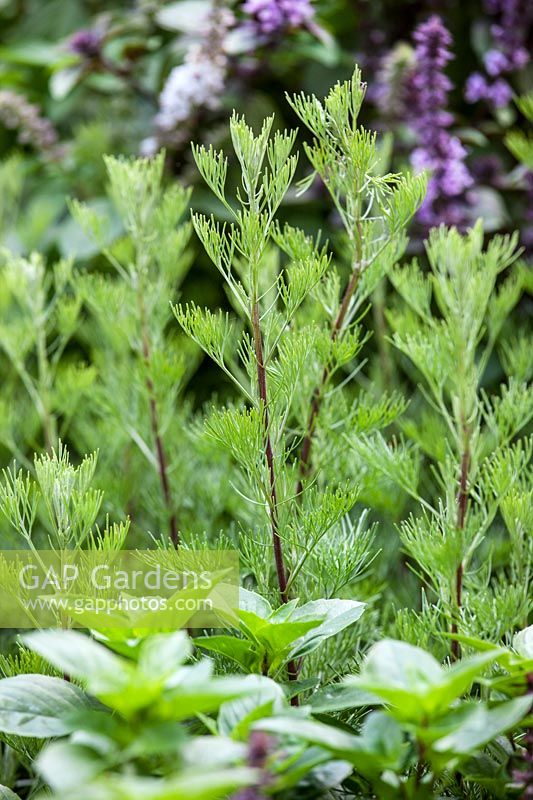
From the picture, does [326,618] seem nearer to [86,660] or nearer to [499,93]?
[86,660]

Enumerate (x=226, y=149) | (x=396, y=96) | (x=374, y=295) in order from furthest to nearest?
1. (x=226, y=149)
2. (x=396, y=96)
3. (x=374, y=295)

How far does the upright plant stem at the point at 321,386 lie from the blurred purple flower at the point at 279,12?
0.49 metres

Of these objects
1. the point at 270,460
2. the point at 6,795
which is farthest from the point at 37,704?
the point at 270,460

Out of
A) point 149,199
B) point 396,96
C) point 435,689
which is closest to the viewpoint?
point 435,689

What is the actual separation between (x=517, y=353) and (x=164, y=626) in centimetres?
42

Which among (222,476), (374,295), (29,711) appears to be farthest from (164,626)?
(374,295)

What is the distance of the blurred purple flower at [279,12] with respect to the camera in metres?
0.92

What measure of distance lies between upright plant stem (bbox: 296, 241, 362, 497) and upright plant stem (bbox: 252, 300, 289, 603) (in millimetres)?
23

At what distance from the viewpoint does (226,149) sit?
1102 millimetres

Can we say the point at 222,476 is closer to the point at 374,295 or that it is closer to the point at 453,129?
the point at 374,295

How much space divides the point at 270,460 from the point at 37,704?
180mm

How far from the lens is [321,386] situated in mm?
571

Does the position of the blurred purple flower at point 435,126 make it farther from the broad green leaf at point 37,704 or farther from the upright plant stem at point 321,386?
the broad green leaf at point 37,704

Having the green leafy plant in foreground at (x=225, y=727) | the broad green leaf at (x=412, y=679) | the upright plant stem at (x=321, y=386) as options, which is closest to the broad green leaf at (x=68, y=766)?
the green leafy plant in foreground at (x=225, y=727)
